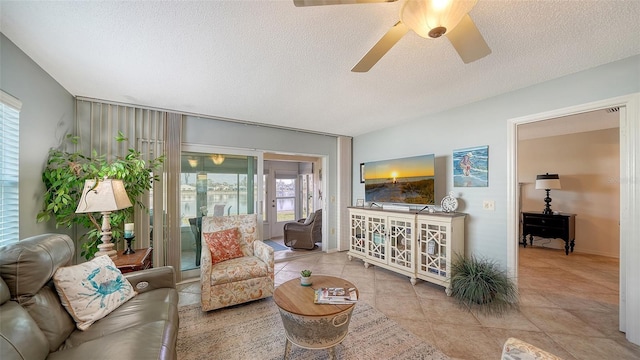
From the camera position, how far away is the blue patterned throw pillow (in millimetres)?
1452

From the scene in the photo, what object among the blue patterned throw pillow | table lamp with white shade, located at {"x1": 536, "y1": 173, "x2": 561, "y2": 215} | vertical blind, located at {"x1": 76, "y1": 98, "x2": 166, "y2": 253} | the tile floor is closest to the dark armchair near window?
the tile floor

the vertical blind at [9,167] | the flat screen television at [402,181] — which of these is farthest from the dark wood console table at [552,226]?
the vertical blind at [9,167]

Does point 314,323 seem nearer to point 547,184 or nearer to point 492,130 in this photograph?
point 492,130

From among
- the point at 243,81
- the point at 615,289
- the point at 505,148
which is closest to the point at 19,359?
the point at 243,81

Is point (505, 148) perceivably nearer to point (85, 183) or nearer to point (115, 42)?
point (115, 42)

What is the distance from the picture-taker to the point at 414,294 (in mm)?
2873

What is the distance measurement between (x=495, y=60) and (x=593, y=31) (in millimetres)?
548

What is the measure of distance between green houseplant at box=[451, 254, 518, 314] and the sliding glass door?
301 centimetres

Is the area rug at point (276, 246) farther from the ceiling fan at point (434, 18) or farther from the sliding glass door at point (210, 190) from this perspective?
the ceiling fan at point (434, 18)

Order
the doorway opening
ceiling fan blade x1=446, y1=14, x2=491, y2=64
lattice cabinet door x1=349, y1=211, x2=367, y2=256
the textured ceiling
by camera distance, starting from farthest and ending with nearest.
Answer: lattice cabinet door x1=349, y1=211, x2=367, y2=256 → the doorway opening → the textured ceiling → ceiling fan blade x1=446, y1=14, x2=491, y2=64

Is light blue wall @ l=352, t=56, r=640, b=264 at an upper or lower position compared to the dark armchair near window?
upper

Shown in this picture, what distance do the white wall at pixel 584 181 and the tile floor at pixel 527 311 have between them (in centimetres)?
56

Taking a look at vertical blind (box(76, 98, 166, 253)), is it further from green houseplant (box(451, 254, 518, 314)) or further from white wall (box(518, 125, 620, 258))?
white wall (box(518, 125, 620, 258))

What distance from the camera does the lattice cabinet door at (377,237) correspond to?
11.7 ft
